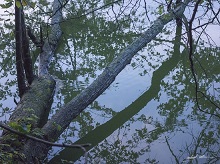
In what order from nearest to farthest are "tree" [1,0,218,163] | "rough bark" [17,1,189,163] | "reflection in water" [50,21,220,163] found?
1. "tree" [1,0,218,163]
2. "rough bark" [17,1,189,163]
3. "reflection in water" [50,21,220,163]

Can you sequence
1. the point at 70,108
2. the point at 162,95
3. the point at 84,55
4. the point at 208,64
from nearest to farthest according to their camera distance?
the point at 70,108, the point at 162,95, the point at 208,64, the point at 84,55

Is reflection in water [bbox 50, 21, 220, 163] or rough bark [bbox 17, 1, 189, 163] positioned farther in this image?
reflection in water [bbox 50, 21, 220, 163]

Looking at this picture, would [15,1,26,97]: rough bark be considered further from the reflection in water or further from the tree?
the reflection in water

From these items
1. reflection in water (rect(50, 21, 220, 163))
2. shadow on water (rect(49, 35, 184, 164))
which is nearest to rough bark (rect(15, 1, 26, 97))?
reflection in water (rect(50, 21, 220, 163))

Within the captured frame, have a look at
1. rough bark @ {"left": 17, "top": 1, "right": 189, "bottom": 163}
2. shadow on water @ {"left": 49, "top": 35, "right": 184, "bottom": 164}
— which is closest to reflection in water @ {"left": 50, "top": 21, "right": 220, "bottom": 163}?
shadow on water @ {"left": 49, "top": 35, "right": 184, "bottom": 164}

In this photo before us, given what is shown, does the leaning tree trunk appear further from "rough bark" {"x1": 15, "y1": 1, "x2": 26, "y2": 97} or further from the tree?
"rough bark" {"x1": 15, "y1": 1, "x2": 26, "y2": 97}

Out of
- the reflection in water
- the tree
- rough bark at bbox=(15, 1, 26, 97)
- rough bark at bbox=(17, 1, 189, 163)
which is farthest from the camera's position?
the reflection in water

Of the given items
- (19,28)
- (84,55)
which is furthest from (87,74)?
(19,28)

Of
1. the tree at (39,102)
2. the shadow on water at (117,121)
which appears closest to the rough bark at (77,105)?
the tree at (39,102)

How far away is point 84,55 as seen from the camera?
7051 millimetres

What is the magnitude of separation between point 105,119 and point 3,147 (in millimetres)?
1943

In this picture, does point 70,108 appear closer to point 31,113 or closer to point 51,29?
point 31,113

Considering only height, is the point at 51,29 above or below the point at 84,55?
above

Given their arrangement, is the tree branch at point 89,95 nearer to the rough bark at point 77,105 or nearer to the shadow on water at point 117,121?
the rough bark at point 77,105
